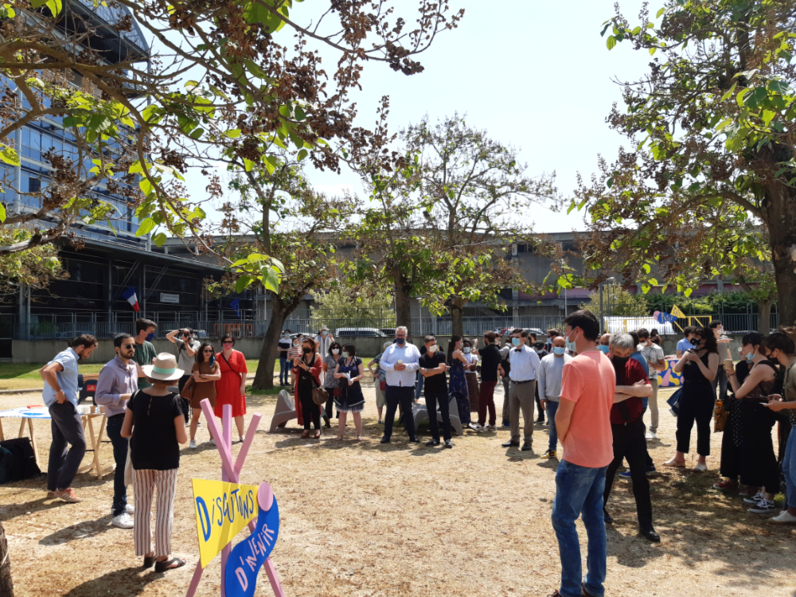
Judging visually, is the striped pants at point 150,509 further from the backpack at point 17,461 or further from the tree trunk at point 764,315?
the tree trunk at point 764,315

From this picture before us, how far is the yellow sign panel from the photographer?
3.22 metres

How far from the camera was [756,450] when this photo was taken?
635 centimetres

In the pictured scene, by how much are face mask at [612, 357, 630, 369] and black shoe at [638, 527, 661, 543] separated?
148 cm

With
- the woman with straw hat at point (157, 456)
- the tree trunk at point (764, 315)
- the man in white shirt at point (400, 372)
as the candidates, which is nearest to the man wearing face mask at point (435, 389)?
the man in white shirt at point (400, 372)

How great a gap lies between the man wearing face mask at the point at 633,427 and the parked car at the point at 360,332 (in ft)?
86.5

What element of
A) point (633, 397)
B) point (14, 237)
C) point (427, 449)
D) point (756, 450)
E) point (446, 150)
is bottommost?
point (427, 449)

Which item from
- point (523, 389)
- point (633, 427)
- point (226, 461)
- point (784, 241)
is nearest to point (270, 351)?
point (523, 389)

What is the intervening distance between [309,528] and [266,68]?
4109mm

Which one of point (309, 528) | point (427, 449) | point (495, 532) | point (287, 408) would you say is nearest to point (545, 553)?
point (495, 532)

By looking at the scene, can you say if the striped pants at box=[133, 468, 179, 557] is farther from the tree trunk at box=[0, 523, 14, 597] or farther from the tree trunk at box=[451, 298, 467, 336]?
the tree trunk at box=[451, 298, 467, 336]

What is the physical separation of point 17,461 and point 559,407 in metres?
7.03

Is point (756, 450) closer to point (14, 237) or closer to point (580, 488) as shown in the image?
point (580, 488)

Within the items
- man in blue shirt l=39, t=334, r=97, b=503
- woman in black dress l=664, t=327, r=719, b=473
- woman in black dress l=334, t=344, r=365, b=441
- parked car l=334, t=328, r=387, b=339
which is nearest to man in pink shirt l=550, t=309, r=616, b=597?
woman in black dress l=664, t=327, r=719, b=473

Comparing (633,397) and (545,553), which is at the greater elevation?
(633,397)
